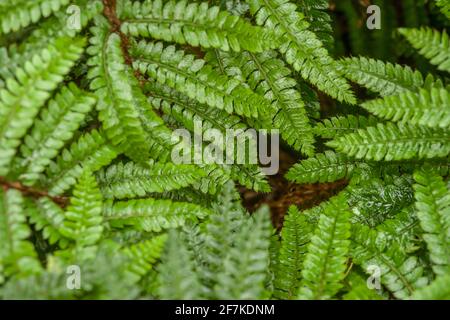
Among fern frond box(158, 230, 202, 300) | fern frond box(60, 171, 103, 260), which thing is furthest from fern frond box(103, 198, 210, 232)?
fern frond box(158, 230, 202, 300)

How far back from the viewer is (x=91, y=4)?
228 cm

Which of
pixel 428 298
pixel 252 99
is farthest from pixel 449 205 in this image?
pixel 252 99

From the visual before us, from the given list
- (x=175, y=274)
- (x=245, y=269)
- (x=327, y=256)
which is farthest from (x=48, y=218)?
(x=327, y=256)

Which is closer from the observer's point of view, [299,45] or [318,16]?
[299,45]

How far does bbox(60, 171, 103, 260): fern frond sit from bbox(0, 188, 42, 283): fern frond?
174 millimetres

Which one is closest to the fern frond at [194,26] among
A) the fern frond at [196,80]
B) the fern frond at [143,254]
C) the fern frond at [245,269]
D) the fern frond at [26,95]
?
the fern frond at [196,80]

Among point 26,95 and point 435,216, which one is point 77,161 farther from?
point 435,216

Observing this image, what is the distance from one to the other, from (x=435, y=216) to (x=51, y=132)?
178 cm

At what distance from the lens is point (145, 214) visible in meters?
2.22

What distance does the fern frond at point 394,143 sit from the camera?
2312 mm

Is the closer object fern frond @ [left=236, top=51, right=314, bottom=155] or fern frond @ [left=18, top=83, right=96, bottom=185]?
fern frond @ [left=18, top=83, right=96, bottom=185]

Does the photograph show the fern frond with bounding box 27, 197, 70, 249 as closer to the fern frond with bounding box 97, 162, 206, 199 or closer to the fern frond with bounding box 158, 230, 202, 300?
the fern frond with bounding box 97, 162, 206, 199

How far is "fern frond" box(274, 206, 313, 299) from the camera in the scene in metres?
2.35

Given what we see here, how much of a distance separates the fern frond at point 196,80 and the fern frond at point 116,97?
14cm
